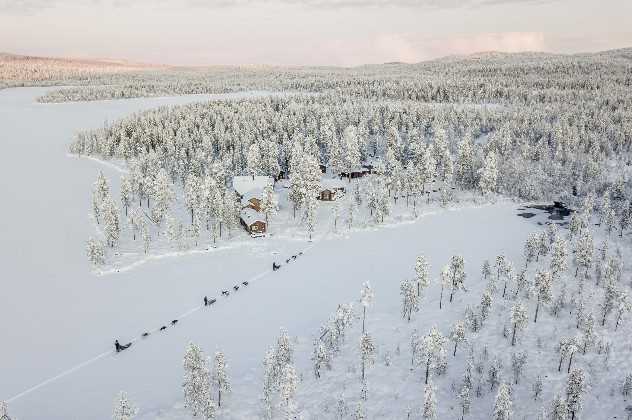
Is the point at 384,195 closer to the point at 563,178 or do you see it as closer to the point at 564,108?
the point at 563,178

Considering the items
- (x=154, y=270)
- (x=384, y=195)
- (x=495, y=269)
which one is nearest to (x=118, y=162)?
(x=154, y=270)

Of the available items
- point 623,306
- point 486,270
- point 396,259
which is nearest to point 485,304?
point 486,270

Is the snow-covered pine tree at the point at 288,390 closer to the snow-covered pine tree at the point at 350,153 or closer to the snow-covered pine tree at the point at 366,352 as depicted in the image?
the snow-covered pine tree at the point at 366,352

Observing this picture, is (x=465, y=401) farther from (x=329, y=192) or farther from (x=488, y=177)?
(x=488, y=177)

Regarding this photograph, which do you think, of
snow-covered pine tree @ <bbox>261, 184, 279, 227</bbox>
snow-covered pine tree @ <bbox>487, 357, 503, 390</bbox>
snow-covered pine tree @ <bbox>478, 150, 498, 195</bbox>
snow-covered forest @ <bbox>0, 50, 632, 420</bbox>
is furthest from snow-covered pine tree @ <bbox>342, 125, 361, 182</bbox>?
snow-covered pine tree @ <bbox>487, 357, 503, 390</bbox>

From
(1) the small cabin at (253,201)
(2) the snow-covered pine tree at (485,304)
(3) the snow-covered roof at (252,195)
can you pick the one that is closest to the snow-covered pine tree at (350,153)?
(3) the snow-covered roof at (252,195)
